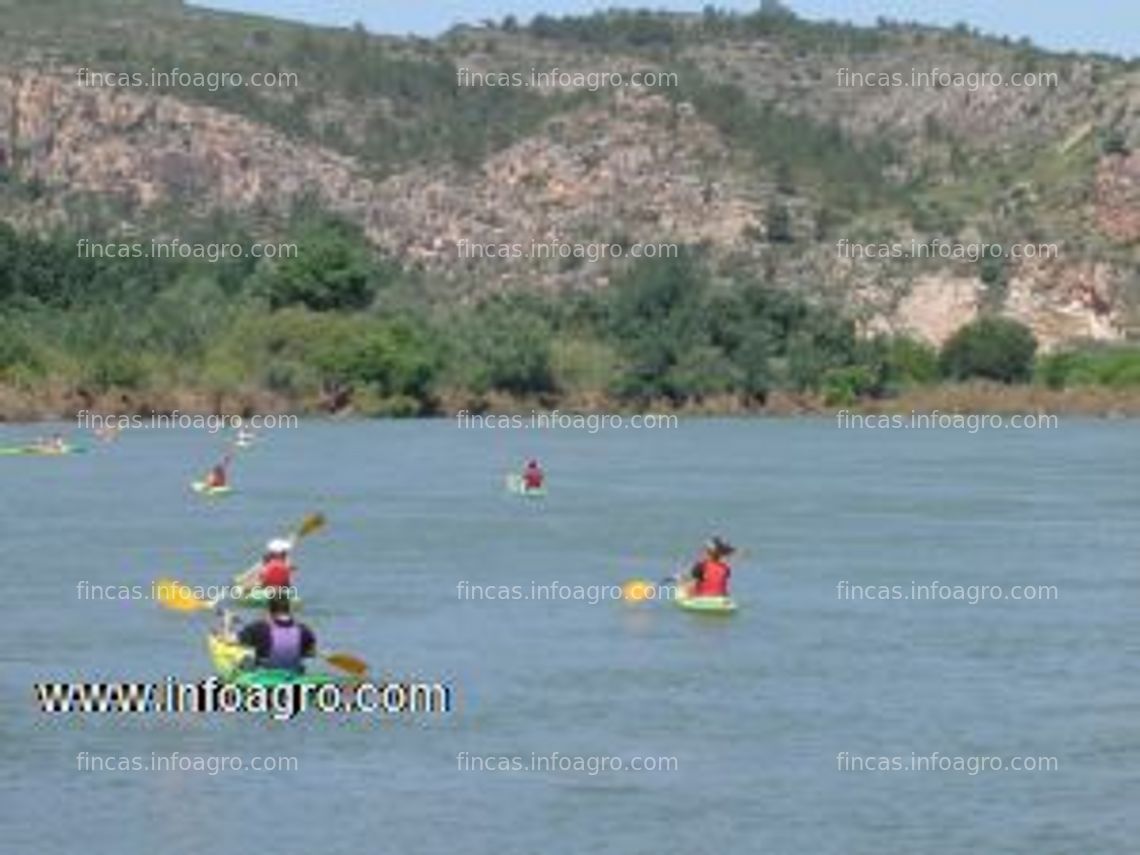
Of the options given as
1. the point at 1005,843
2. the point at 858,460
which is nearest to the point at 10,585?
the point at 1005,843

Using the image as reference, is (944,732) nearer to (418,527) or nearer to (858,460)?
(418,527)

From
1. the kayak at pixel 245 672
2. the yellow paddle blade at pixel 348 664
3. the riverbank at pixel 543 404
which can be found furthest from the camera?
the riverbank at pixel 543 404

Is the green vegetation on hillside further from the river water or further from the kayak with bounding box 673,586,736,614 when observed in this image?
the kayak with bounding box 673,586,736,614

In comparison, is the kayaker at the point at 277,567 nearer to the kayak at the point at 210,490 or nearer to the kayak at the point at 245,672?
A: the kayak at the point at 245,672

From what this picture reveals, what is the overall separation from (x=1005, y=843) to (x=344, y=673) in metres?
14.6

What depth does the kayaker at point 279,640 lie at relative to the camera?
48969mm

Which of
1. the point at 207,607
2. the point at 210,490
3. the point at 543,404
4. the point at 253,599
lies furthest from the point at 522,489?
the point at 543,404

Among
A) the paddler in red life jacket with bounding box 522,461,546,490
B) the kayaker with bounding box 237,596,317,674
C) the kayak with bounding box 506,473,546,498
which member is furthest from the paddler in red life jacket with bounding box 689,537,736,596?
the kayak with bounding box 506,473,546,498

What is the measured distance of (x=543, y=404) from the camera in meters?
186

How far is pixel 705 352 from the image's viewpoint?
18862 centimetres

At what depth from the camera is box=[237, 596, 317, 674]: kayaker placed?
48969 mm

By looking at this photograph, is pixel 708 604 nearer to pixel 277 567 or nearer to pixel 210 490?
pixel 277 567

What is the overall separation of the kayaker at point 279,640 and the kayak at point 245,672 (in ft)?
0.44

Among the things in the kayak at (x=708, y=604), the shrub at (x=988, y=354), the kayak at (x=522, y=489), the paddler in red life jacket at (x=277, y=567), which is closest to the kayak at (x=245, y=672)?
the paddler in red life jacket at (x=277, y=567)
